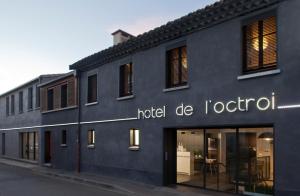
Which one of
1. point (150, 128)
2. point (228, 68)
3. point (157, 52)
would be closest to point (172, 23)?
point (157, 52)

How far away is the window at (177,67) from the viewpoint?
603 inches

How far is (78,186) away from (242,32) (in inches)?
370

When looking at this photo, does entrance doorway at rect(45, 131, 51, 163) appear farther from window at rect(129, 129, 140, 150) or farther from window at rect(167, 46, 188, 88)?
window at rect(167, 46, 188, 88)

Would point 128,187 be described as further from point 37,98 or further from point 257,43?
point 37,98

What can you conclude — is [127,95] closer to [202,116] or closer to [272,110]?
[202,116]

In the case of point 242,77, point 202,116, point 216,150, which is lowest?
point 216,150

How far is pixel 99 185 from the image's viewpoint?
17.4 meters

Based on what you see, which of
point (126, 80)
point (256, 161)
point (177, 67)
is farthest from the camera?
point (126, 80)

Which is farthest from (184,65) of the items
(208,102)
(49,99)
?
(49,99)

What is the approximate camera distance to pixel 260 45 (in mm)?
12320

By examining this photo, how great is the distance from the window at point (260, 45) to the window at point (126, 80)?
274 inches

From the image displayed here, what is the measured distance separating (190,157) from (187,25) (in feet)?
16.2

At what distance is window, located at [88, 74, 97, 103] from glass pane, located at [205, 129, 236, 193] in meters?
8.77

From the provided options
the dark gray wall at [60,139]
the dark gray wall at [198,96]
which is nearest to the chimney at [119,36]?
the dark gray wall at [198,96]
